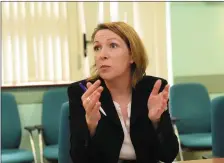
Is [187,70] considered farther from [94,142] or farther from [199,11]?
[94,142]

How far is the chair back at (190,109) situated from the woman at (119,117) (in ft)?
7.01

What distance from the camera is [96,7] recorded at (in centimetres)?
403

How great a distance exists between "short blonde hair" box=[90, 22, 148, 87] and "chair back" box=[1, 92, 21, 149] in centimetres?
194

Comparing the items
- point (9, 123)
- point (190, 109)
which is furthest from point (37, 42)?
point (190, 109)

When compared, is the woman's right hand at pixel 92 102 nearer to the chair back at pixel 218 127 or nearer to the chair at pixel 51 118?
the chair back at pixel 218 127

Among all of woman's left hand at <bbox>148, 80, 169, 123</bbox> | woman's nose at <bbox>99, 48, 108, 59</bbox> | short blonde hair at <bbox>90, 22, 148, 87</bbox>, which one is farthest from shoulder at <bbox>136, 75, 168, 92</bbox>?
woman's nose at <bbox>99, 48, 108, 59</bbox>

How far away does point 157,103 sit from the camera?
1.65 meters

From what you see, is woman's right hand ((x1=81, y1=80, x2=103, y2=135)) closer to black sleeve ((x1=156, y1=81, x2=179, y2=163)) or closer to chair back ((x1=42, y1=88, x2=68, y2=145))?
black sleeve ((x1=156, y1=81, x2=179, y2=163))

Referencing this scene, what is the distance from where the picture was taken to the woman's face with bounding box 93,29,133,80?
1654 millimetres

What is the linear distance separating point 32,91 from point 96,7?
109 cm

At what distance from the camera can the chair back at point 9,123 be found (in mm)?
3498

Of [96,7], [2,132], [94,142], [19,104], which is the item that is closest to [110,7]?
[96,7]

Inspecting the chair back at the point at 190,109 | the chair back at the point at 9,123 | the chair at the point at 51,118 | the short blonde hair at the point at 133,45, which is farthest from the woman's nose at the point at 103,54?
the chair back at the point at 190,109

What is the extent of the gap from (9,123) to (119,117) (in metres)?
2.06
